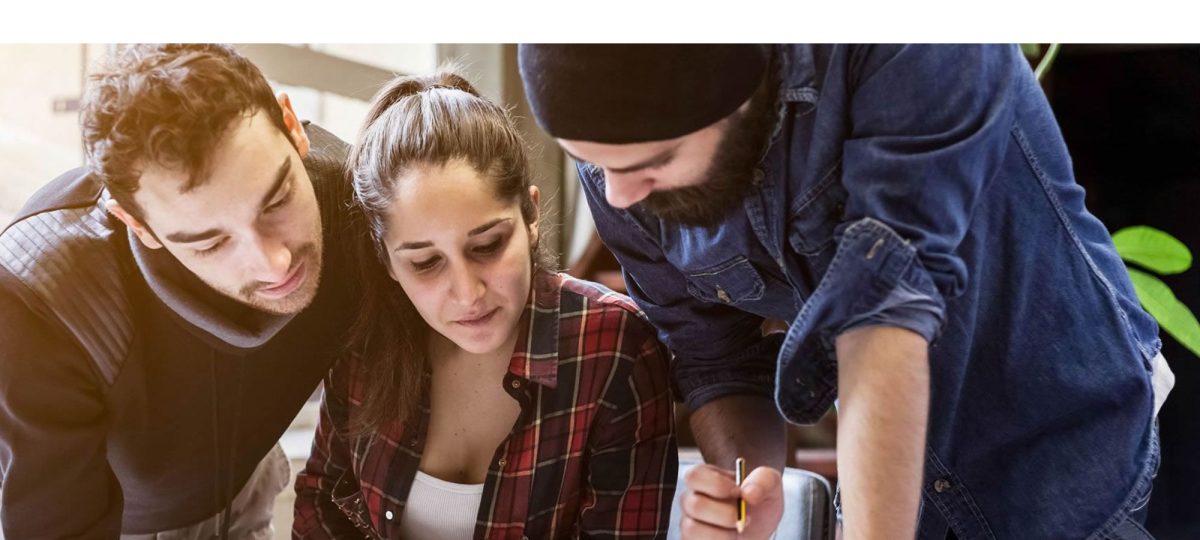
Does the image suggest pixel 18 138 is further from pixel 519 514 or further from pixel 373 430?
pixel 519 514

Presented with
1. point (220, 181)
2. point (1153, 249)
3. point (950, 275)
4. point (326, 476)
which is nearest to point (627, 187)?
point (950, 275)

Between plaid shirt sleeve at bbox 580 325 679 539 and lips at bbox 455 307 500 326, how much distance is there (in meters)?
0.14

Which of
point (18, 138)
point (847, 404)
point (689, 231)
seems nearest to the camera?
point (847, 404)

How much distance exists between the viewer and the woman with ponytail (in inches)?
39.2

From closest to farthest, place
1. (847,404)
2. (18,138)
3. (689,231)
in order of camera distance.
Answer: (847,404) < (689,231) < (18,138)

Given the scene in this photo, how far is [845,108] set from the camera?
785 millimetres

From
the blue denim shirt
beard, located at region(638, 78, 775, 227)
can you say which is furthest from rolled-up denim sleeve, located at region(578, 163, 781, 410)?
beard, located at region(638, 78, 775, 227)

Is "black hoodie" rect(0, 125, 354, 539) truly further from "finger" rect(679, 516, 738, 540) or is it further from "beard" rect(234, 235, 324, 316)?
"finger" rect(679, 516, 738, 540)

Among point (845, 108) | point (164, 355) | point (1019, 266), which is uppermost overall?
point (845, 108)

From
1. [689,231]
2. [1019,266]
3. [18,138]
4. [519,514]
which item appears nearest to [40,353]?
[18,138]

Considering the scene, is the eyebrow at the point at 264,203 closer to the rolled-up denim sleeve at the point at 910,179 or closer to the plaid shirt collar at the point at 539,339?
the plaid shirt collar at the point at 539,339

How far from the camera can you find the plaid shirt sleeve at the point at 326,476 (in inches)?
41.9

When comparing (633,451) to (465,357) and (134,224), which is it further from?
(134,224)
